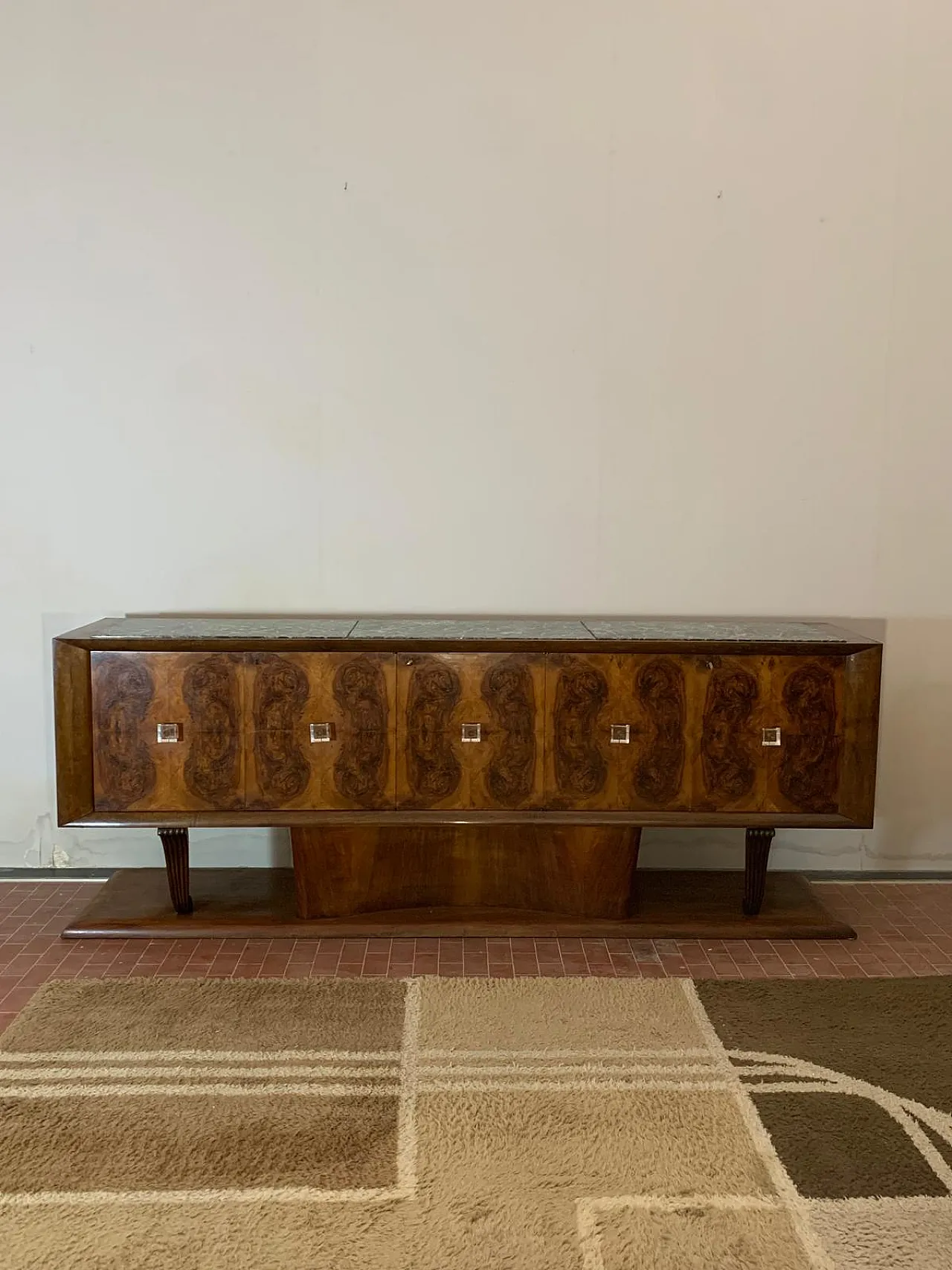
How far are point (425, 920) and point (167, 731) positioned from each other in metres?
0.83

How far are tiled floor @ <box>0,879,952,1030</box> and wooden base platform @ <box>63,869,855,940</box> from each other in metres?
0.02

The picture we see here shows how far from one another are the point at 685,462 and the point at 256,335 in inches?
51.1

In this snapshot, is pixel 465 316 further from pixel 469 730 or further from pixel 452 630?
pixel 469 730

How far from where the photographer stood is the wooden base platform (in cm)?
290

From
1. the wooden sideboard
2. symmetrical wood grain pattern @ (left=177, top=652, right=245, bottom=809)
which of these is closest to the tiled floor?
the wooden sideboard

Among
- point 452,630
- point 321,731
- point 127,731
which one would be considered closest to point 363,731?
point 321,731

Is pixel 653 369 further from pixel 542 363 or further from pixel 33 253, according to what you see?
pixel 33 253

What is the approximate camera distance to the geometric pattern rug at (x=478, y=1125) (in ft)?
5.76

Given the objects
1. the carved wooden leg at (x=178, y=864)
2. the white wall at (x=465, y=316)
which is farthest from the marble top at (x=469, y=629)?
the carved wooden leg at (x=178, y=864)

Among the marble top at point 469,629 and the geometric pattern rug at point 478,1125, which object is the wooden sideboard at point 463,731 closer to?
the marble top at point 469,629

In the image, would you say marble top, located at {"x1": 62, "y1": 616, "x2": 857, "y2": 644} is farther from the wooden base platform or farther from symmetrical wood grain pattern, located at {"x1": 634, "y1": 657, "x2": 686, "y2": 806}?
the wooden base platform

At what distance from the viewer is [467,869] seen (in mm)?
3025

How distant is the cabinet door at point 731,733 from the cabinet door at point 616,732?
0.04 meters

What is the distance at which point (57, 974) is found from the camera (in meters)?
2.68
